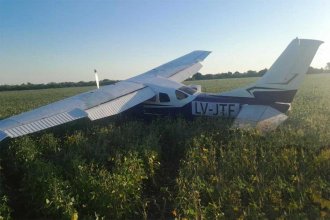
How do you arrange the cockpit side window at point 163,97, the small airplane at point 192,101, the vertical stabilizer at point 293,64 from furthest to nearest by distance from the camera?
the cockpit side window at point 163,97 → the vertical stabilizer at point 293,64 → the small airplane at point 192,101

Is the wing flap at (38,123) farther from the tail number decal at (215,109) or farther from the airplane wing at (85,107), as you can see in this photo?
the tail number decal at (215,109)

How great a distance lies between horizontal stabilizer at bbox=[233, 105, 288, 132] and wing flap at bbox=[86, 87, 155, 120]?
3643 millimetres

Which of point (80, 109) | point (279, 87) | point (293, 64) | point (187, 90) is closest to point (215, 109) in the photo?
point (187, 90)

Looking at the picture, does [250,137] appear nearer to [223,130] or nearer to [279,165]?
[223,130]

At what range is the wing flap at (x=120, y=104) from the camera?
10773 mm

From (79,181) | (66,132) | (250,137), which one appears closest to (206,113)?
(250,137)

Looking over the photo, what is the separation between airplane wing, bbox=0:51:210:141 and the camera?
9.23 meters

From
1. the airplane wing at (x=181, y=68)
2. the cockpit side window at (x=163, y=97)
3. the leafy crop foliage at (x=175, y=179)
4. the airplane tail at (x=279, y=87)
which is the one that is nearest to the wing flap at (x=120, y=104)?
the cockpit side window at (x=163, y=97)

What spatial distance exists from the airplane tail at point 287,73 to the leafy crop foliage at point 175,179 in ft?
6.23

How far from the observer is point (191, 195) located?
19.0 ft

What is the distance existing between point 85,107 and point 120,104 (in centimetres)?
148

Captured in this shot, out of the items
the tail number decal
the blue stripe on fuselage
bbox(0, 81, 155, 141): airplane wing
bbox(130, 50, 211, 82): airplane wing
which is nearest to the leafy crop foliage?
bbox(0, 81, 155, 141): airplane wing

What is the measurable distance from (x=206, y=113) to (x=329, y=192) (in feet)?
23.0

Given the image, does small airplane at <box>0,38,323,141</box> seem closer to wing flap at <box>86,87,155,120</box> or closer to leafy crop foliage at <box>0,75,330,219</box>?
wing flap at <box>86,87,155,120</box>
